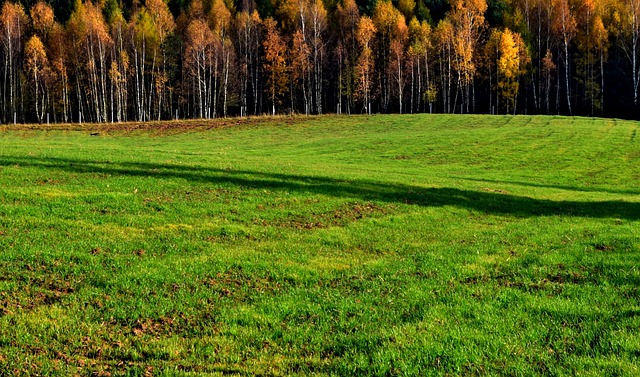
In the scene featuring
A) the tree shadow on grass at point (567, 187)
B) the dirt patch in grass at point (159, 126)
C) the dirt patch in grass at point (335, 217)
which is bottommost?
the tree shadow on grass at point (567, 187)

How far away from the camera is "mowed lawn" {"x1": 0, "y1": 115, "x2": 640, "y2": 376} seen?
715cm

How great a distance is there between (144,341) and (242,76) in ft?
296

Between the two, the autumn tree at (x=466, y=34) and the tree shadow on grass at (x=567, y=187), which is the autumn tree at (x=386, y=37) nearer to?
the autumn tree at (x=466, y=34)

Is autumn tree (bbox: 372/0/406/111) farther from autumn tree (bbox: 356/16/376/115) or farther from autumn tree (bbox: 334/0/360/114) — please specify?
autumn tree (bbox: 334/0/360/114)

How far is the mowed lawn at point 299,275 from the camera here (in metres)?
7.15

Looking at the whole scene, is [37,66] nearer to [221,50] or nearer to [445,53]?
[221,50]

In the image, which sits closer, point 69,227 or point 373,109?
point 69,227

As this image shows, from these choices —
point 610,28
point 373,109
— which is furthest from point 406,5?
point 610,28

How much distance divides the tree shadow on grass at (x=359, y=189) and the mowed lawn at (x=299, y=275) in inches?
6.0

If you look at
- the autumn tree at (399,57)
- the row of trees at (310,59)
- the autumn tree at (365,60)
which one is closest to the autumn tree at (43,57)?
the row of trees at (310,59)

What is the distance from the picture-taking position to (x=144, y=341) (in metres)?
7.52

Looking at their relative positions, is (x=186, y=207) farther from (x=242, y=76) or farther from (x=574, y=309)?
(x=242, y=76)

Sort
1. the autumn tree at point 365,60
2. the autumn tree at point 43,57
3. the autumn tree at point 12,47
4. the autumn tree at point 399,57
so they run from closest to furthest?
the autumn tree at point 43,57
the autumn tree at point 12,47
the autumn tree at point 365,60
the autumn tree at point 399,57

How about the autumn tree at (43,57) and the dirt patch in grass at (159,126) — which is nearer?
the dirt patch in grass at (159,126)
